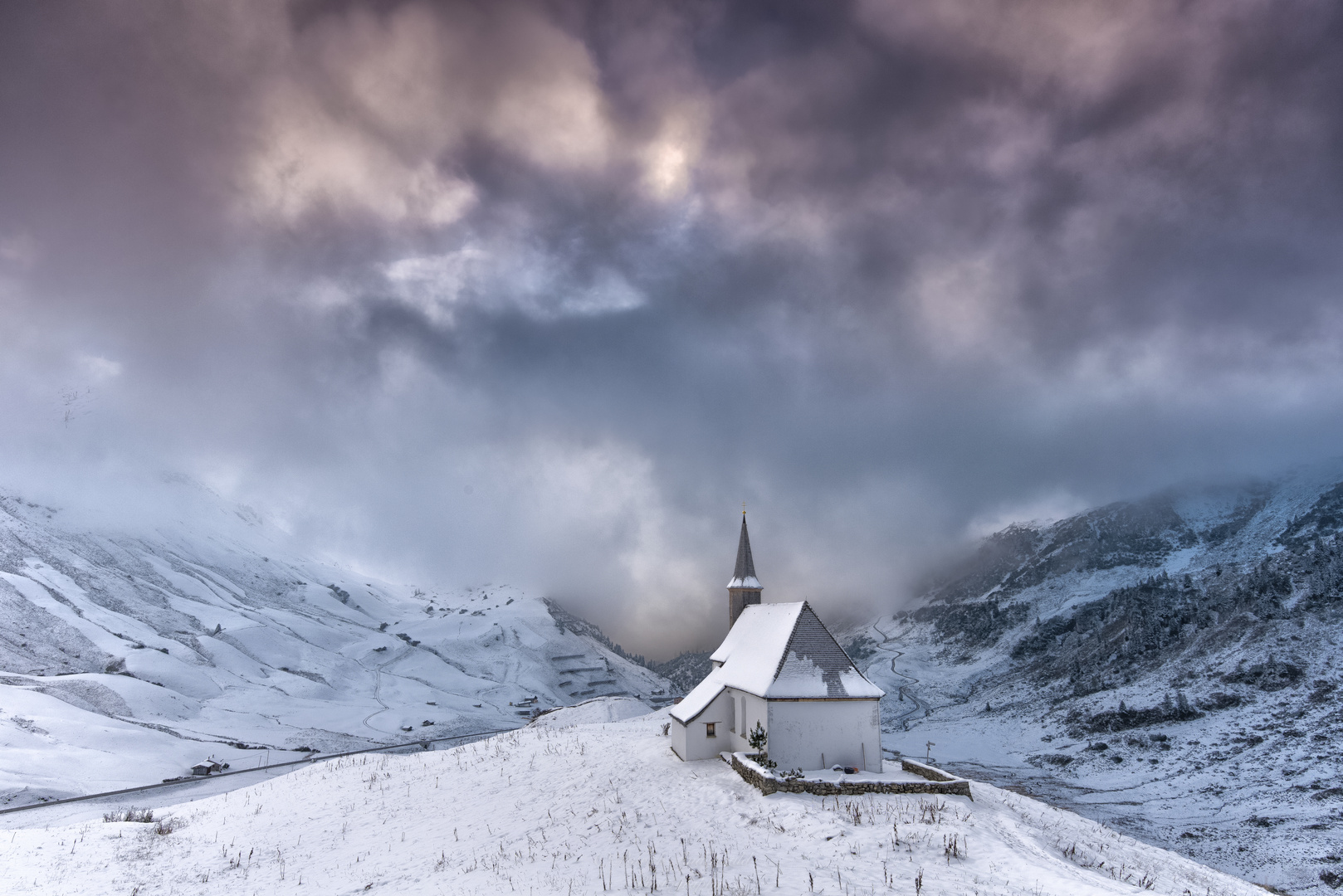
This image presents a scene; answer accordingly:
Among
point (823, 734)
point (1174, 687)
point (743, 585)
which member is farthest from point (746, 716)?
point (1174, 687)

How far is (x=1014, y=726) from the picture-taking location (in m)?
81.2

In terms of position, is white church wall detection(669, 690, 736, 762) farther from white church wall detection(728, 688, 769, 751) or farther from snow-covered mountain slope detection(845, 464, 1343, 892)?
snow-covered mountain slope detection(845, 464, 1343, 892)

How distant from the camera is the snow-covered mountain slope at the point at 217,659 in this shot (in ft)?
184

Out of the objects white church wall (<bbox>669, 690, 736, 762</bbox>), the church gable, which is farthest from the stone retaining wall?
white church wall (<bbox>669, 690, 736, 762</bbox>)

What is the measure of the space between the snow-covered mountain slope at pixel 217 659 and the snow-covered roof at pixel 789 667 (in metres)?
41.6

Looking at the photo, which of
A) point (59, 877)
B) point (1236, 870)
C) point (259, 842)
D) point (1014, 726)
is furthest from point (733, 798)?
point (1014, 726)

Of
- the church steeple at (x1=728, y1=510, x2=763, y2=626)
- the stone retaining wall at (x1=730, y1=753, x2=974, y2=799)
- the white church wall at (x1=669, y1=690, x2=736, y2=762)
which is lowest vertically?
the stone retaining wall at (x1=730, y1=753, x2=974, y2=799)

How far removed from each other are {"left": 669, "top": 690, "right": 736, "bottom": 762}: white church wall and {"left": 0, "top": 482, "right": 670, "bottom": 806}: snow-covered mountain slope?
39.4 metres

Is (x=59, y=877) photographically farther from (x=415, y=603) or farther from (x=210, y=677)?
(x=415, y=603)

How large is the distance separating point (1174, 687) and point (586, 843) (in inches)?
3151

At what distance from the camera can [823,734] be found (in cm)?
2869

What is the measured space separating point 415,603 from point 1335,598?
180839 millimetres

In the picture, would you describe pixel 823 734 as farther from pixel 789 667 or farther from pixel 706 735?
pixel 706 735

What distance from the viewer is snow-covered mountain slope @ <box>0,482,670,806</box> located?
184 ft
